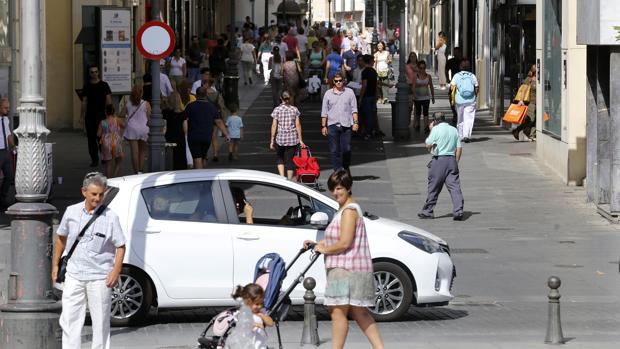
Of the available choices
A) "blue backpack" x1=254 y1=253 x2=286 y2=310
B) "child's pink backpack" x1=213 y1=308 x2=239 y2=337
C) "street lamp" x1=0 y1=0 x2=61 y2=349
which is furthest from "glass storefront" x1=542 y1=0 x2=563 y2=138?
"child's pink backpack" x1=213 y1=308 x2=239 y2=337

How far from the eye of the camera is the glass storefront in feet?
86.6

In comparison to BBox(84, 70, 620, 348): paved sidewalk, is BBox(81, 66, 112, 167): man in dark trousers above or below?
above

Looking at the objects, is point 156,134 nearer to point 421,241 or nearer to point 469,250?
point 469,250

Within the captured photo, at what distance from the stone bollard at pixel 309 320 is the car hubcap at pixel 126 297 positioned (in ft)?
6.03

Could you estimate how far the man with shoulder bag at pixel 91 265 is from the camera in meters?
10.8

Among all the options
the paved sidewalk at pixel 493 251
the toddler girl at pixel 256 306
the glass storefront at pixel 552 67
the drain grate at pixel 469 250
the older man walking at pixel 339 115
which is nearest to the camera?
the toddler girl at pixel 256 306

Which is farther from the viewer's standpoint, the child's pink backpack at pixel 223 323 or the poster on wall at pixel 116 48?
the poster on wall at pixel 116 48

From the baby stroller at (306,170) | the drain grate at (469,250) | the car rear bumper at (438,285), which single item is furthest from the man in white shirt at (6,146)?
the car rear bumper at (438,285)

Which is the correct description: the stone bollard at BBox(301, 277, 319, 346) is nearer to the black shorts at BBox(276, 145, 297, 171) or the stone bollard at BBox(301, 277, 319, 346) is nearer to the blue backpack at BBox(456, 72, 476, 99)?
the black shorts at BBox(276, 145, 297, 171)

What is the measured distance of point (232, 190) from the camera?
45.5ft

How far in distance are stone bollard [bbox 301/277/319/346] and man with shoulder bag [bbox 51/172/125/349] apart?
5.76 ft

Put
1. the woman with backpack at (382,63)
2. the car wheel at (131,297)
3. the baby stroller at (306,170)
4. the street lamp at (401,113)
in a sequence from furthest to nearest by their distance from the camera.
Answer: the woman with backpack at (382,63) → the street lamp at (401,113) → the baby stroller at (306,170) → the car wheel at (131,297)

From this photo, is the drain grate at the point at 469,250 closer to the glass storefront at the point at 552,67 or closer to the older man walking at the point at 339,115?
the older man walking at the point at 339,115

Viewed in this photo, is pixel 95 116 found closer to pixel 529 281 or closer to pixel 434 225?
pixel 434 225
